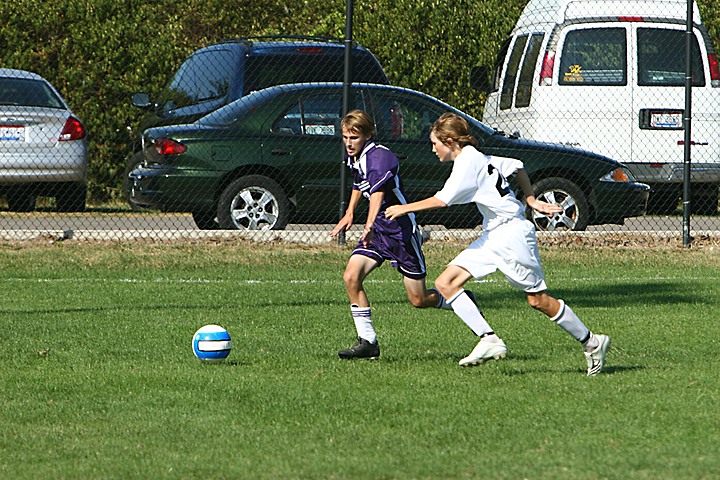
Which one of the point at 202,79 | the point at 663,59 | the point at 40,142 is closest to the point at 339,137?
the point at 202,79

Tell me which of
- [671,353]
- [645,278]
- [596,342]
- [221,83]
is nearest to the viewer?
[596,342]

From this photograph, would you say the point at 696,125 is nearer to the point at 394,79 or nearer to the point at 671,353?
the point at 394,79

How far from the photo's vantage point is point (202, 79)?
15172 millimetres

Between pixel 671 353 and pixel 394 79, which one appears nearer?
pixel 671 353

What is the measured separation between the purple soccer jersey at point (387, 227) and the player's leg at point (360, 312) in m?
0.07

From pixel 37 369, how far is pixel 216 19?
70.1 feet

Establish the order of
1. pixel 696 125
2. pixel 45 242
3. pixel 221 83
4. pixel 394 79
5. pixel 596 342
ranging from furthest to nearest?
pixel 394 79, pixel 696 125, pixel 221 83, pixel 45 242, pixel 596 342

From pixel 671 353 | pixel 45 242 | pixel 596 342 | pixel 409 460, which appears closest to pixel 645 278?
pixel 671 353

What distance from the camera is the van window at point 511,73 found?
17234 mm

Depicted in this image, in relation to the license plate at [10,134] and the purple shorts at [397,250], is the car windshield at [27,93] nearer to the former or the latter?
the license plate at [10,134]

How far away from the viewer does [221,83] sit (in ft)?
49.2

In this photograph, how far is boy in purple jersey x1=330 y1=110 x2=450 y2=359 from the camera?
7586 mm

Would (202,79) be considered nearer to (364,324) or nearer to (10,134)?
(10,134)

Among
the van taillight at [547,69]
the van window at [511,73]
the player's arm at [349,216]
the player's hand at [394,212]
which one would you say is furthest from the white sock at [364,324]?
the van window at [511,73]
